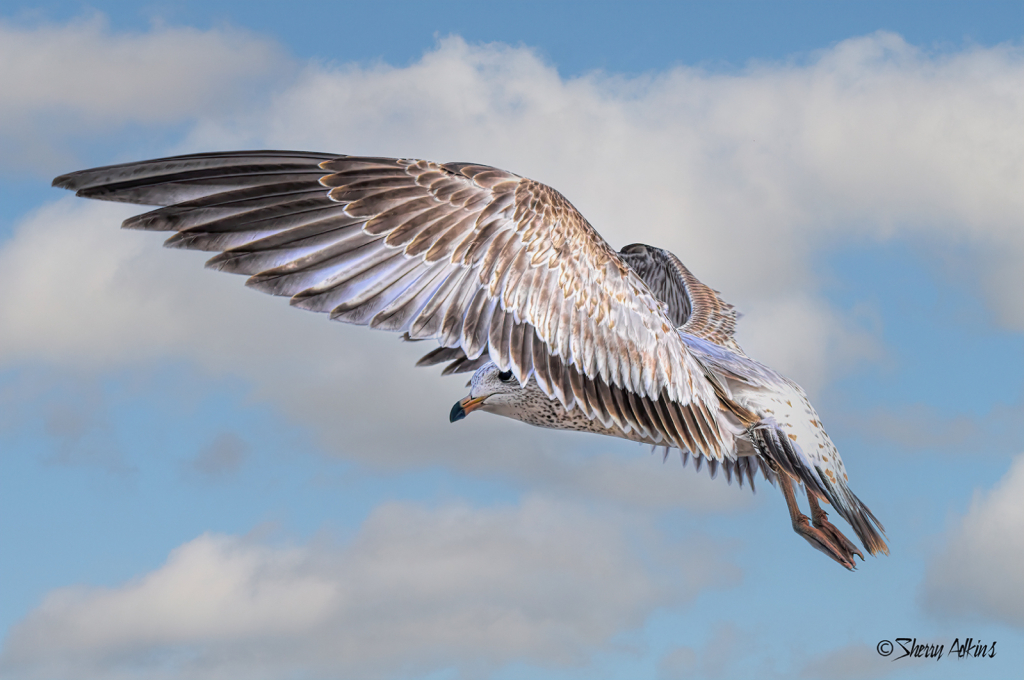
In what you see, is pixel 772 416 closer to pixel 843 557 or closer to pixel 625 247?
pixel 843 557

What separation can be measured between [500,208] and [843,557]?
139 inches

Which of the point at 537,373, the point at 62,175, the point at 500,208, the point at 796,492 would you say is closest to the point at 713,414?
the point at 796,492

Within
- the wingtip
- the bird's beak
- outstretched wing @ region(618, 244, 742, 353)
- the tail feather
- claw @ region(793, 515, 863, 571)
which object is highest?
outstretched wing @ region(618, 244, 742, 353)

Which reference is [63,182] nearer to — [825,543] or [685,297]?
[825,543]

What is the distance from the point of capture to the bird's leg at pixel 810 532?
22.9 feet

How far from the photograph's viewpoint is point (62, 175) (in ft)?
17.2

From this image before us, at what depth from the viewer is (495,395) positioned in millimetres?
7492

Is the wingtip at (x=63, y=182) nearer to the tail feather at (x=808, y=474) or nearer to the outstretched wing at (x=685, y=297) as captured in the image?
the tail feather at (x=808, y=474)

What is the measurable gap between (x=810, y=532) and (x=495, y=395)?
251 cm

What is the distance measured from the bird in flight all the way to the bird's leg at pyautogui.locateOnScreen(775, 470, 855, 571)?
0.05 feet

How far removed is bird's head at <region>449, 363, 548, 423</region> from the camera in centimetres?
745

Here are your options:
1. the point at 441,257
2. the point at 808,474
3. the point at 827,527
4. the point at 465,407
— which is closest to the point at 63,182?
the point at 441,257

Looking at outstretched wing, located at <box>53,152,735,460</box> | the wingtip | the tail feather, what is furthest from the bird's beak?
the wingtip

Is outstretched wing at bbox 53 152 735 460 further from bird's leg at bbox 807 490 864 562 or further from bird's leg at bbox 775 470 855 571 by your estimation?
bird's leg at bbox 807 490 864 562
